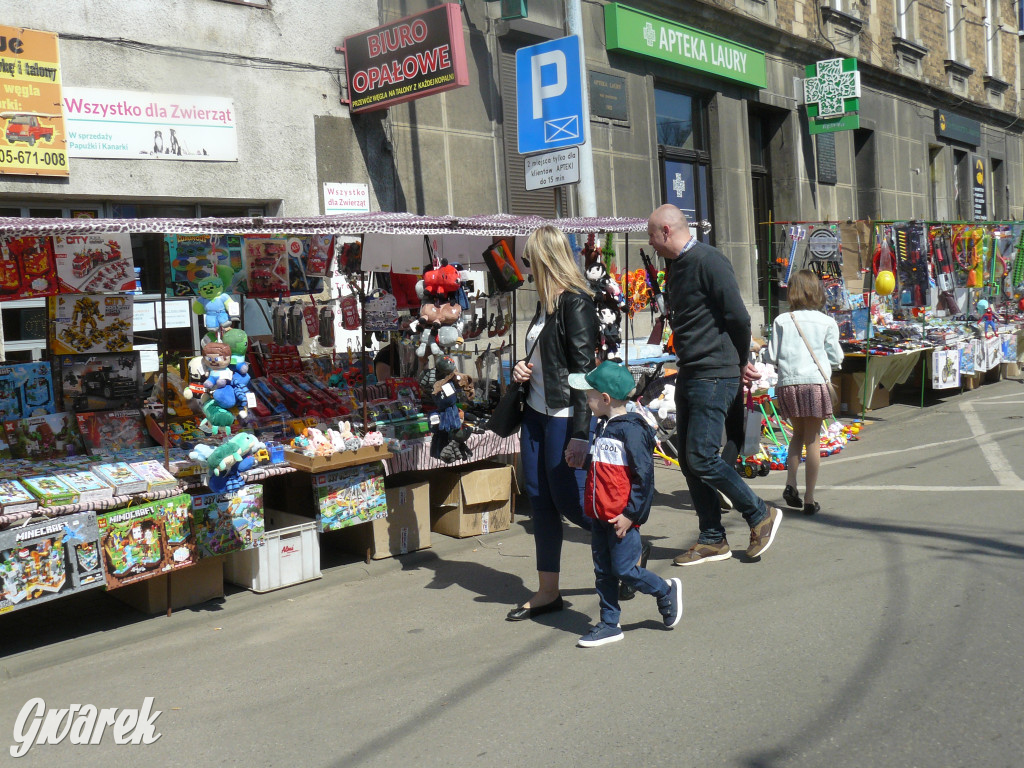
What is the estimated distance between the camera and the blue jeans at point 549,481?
15.3 feet

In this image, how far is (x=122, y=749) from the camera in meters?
3.79

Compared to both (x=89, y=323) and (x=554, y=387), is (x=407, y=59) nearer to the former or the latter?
(x=89, y=323)

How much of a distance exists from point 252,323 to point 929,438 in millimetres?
6529

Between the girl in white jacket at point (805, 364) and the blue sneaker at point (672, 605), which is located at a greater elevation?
the girl in white jacket at point (805, 364)

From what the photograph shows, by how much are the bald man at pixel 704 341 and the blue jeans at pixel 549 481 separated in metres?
0.87

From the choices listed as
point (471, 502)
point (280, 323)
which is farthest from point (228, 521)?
point (280, 323)

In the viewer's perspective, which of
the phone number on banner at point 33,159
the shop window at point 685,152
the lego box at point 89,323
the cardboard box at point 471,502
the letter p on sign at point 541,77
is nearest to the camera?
the lego box at point 89,323

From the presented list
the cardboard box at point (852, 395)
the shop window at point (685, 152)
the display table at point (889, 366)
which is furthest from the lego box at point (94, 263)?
A: the shop window at point (685, 152)

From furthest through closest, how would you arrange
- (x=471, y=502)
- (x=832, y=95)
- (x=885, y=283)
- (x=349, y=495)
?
(x=832, y=95) < (x=885, y=283) < (x=471, y=502) < (x=349, y=495)

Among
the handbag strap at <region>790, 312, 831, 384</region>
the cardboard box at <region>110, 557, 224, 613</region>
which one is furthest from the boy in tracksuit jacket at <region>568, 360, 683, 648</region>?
the handbag strap at <region>790, 312, 831, 384</region>

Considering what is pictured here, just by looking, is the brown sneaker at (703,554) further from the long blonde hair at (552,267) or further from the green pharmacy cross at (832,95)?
the green pharmacy cross at (832,95)

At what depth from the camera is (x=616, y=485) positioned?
429 cm

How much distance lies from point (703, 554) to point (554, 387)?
168cm
